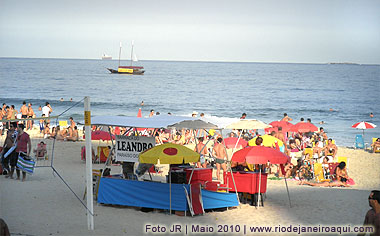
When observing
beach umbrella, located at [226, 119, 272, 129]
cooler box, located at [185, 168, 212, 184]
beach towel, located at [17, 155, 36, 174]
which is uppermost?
beach umbrella, located at [226, 119, 272, 129]

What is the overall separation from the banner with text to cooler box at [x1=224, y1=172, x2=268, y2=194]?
1.86 m

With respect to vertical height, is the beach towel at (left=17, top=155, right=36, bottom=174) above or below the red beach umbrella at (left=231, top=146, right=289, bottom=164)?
below

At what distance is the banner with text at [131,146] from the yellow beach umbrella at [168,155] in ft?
2.47

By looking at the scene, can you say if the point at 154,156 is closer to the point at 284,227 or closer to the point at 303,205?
the point at 284,227

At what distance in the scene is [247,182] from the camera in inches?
434

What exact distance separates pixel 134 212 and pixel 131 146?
1.29 meters

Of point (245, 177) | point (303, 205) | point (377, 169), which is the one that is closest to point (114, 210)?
point (245, 177)

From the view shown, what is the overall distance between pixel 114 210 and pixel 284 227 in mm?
3277

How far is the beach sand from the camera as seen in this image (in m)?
9.27

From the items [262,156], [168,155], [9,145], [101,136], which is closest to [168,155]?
[168,155]

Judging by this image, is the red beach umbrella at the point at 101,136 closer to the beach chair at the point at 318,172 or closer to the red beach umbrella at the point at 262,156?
the beach chair at the point at 318,172

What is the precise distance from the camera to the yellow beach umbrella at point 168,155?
9.48 metres

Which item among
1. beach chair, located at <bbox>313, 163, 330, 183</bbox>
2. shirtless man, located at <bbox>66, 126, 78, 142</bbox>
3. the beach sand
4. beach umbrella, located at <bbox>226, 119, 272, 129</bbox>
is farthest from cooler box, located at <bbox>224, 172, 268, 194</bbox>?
shirtless man, located at <bbox>66, 126, 78, 142</bbox>

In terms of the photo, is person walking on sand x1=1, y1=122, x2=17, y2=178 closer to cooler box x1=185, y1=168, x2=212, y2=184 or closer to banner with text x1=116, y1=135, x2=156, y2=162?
banner with text x1=116, y1=135, x2=156, y2=162
